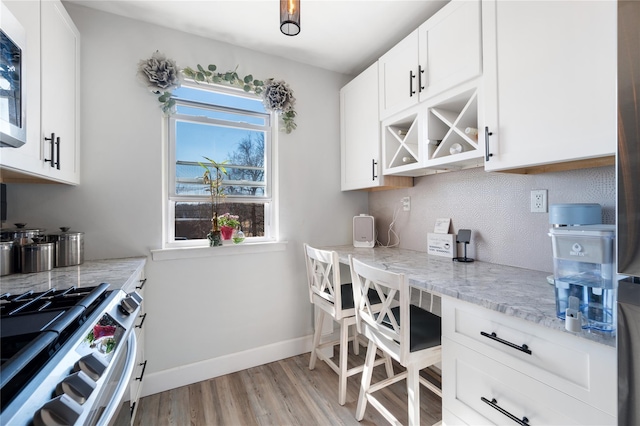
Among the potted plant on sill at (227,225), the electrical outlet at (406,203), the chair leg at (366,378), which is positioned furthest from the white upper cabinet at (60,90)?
the electrical outlet at (406,203)

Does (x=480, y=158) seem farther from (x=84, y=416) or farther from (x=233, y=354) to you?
(x=233, y=354)

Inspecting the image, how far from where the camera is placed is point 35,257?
1.36 metres

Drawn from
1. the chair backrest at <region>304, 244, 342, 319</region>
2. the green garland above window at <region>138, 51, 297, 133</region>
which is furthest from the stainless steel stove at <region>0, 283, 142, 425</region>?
the green garland above window at <region>138, 51, 297, 133</region>

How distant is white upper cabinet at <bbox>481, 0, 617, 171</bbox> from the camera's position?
99 centimetres

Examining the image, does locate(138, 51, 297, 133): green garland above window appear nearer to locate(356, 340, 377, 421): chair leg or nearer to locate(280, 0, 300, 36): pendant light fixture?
locate(280, 0, 300, 36): pendant light fixture

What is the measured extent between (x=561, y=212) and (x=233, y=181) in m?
2.10

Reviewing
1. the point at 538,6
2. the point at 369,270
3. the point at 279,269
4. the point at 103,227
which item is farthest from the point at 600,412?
the point at 103,227

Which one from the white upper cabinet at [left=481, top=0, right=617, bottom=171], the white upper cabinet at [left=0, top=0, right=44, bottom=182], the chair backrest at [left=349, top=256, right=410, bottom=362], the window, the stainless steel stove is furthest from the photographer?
the window

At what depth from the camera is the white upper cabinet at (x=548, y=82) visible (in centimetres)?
99

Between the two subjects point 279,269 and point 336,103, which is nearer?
point 279,269

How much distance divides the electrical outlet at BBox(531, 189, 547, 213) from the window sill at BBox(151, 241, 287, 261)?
1743 millimetres

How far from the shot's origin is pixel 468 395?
1097 millimetres

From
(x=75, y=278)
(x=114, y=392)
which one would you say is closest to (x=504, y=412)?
(x=114, y=392)

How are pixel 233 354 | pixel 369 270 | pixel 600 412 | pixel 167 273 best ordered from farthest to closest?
pixel 233 354 → pixel 167 273 → pixel 369 270 → pixel 600 412
